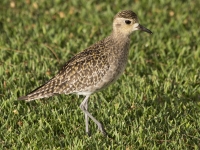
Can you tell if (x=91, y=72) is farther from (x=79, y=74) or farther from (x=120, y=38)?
(x=120, y=38)

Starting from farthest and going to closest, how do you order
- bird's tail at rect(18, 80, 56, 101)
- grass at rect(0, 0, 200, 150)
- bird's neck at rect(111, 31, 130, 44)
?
bird's neck at rect(111, 31, 130, 44) → bird's tail at rect(18, 80, 56, 101) → grass at rect(0, 0, 200, 150)

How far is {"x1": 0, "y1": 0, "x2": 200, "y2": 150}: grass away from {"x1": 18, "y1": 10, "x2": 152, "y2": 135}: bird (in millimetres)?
349

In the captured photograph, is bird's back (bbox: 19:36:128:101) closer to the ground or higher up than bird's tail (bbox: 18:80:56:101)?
higher up

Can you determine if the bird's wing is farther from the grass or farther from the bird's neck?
the grass

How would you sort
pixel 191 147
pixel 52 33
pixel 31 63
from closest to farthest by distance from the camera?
pixel 191 147 < pixel 31 63 < pixel 52 33

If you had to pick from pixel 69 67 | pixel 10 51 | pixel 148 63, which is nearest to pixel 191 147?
pixel 69 67

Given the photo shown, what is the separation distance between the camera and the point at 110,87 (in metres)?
8.30

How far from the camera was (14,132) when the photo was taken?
273 inches

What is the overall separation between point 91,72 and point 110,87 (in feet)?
4.15

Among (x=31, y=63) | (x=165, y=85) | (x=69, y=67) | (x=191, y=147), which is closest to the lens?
(x=191, y=147)

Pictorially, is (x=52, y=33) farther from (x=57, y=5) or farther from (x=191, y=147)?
(x=191, y=147)

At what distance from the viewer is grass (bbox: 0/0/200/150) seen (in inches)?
271

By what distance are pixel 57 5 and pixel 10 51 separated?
8.72 ft

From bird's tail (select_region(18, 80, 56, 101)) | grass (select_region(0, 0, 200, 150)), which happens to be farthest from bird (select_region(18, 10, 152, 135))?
grass (select_region(0, 0, 200, 150))
